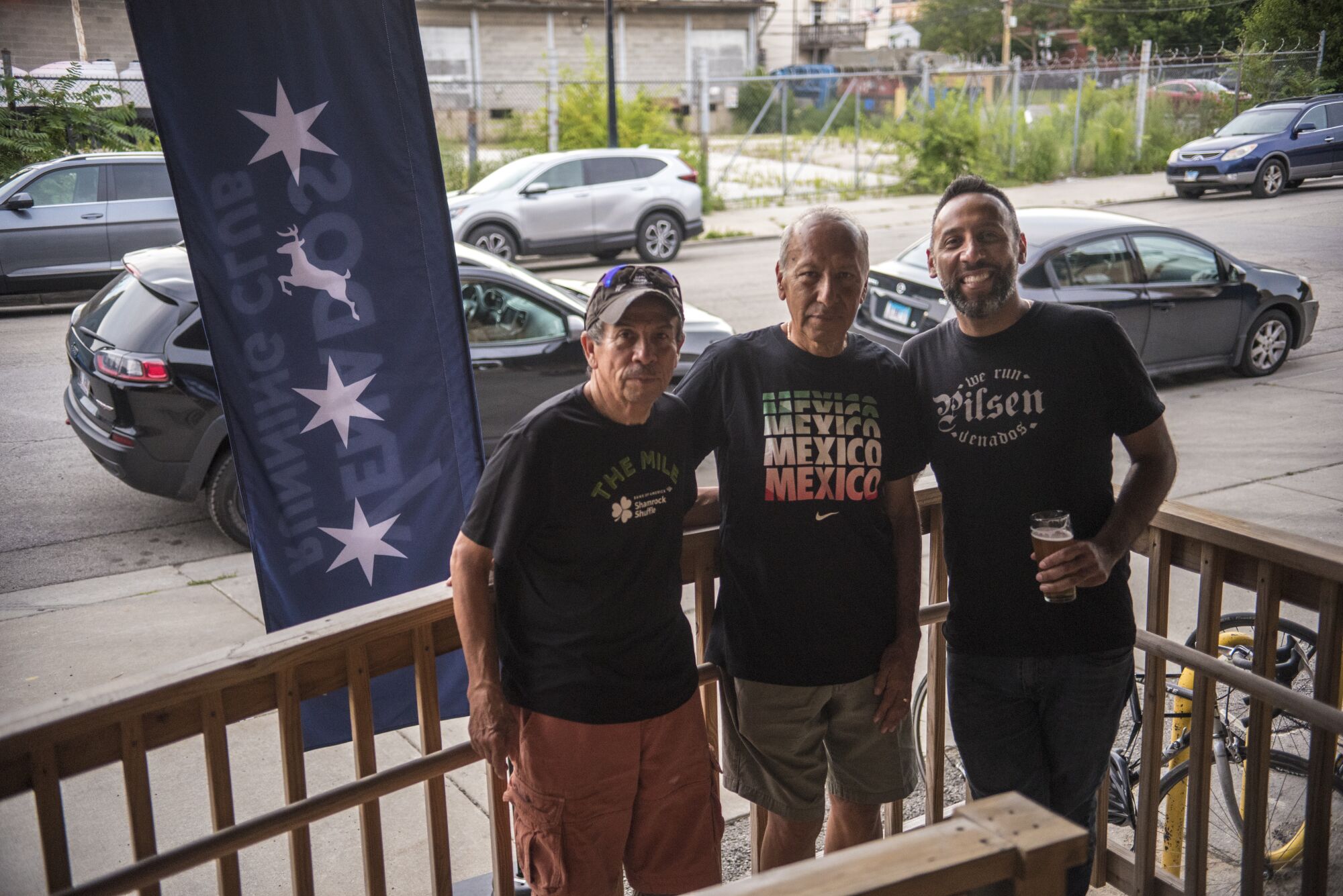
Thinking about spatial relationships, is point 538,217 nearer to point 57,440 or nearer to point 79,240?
point 79,240

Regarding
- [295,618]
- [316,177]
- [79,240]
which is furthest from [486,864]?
[79,240]

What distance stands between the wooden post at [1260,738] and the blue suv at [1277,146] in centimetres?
213

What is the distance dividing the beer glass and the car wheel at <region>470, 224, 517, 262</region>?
38.8 feet

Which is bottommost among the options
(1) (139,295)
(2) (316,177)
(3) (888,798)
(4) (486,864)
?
(4) (486,864)

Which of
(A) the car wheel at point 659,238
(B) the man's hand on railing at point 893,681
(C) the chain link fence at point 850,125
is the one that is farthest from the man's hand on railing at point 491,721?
(A) the car wheel at point 659,238

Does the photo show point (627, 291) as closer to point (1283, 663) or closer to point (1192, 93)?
point (1283, 663)

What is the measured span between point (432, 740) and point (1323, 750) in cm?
178

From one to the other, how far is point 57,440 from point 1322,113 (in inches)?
272

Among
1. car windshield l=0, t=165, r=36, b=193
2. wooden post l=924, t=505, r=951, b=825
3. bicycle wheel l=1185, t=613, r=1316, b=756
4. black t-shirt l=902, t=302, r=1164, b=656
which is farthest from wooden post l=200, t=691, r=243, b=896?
car windshield l=0, t=165, r=36, b=193

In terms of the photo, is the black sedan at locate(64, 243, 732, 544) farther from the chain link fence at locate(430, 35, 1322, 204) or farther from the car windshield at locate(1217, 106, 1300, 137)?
the car windshield at locate(1217, 106, 1300, 137)

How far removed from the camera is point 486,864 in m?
3.53

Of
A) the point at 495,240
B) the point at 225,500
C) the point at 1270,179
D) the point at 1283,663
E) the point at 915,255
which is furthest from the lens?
the point at 495,240

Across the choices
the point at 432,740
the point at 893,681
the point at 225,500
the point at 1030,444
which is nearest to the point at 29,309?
the point at 225,500

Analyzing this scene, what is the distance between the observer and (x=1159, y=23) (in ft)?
13.8
